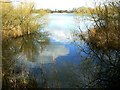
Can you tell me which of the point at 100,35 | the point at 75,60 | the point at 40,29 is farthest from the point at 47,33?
the point at 100,35

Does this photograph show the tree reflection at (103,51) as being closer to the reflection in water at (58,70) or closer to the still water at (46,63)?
the reflection in water at (58,70)

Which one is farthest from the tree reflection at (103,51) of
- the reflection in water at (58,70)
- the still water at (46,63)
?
the still water at (46,63)

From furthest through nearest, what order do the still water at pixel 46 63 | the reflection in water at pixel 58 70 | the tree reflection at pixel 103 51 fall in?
1. the still water at pixel 46 63
2. the reflection in water at pixel 58 70
3. the tree reflection at pixel 103 51

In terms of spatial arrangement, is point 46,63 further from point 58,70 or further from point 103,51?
point 103,51

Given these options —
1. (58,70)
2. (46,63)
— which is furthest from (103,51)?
(46,63)

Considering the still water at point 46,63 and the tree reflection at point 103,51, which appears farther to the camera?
the still water at point 46,63

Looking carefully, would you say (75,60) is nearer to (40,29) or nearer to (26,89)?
(26,89)

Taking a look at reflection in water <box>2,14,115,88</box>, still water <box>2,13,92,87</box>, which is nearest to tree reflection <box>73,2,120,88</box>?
reflection in water <box>2,14,115,88</box>

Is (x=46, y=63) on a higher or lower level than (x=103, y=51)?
lower

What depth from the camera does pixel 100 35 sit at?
7027 millimetres

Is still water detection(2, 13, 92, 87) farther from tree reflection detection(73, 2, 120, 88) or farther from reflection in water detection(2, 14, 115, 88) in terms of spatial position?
tree reflection detection(73, 2, 120, 88)

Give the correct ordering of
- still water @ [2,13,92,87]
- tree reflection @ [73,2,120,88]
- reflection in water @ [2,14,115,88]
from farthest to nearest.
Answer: still water @ [2,13,92,87], reflection in water @ [2,14,115,88], tree reflection @ [73,2,120,88]

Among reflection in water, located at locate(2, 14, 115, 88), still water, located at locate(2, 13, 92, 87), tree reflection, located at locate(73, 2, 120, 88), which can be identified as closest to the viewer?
tree reflection, located at locate(73, 2, 120, 88)

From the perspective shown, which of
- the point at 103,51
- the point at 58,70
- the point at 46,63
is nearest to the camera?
the point at 103,51
